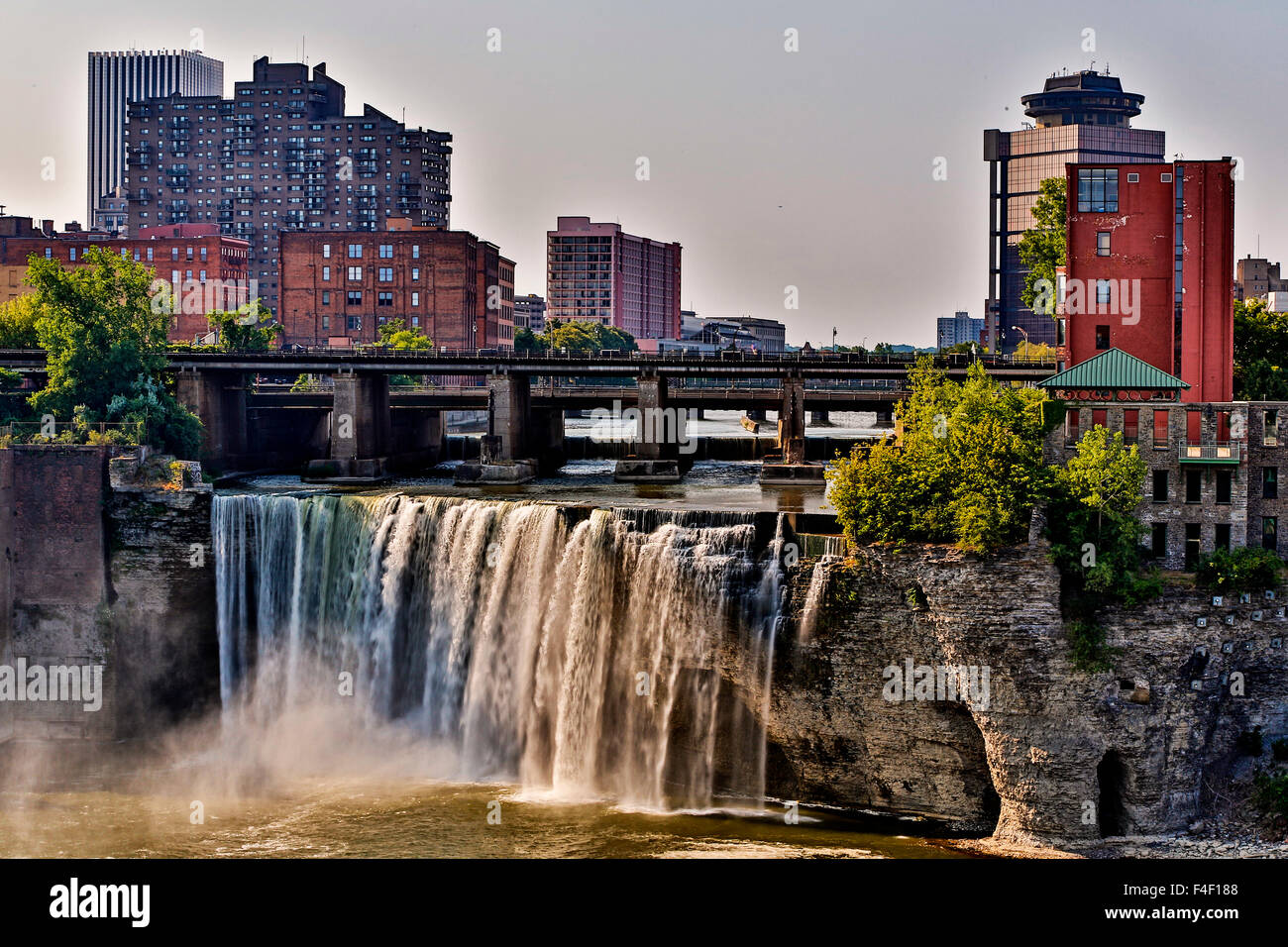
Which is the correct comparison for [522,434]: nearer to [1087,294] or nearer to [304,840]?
[1087,294]

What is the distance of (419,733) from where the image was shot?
158 feet

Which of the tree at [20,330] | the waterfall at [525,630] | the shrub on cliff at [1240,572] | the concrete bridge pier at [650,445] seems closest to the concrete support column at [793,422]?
the concrete bridge pier at [650,445]

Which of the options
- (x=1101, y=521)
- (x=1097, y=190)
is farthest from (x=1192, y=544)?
(x=1097, y=190)

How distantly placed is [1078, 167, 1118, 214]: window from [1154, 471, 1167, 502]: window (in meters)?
12.8

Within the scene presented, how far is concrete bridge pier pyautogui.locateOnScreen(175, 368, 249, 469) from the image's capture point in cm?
7344

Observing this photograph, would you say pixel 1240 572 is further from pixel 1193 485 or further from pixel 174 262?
pixel 174 262

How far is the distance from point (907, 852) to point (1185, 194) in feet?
89.4

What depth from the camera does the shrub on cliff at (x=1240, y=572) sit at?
39.5 m

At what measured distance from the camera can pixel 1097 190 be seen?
166 ft

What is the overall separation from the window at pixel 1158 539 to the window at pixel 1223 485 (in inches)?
72.2

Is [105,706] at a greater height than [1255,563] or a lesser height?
lesser

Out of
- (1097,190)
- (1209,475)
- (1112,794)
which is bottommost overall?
(1112,794)

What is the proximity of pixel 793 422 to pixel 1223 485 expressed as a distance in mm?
31984
